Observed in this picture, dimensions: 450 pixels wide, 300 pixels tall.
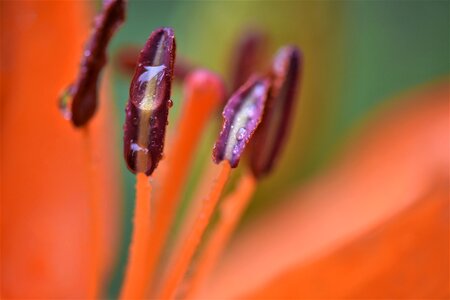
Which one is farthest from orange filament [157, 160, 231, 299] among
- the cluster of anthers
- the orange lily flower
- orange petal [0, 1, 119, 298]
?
orange petal [0, 1, 119, 298]

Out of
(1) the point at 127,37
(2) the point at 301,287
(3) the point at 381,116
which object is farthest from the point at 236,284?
(1) the point at 127,37

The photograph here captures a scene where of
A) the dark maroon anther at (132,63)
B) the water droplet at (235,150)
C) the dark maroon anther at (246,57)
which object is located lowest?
the water droplet at (235,150)

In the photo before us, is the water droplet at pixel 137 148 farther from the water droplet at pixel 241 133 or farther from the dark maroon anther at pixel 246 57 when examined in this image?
the dark maroon anther at pixel 246 57

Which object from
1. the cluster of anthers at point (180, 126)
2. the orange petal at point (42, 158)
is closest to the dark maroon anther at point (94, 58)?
the cluster of anthers at point (180, 126)

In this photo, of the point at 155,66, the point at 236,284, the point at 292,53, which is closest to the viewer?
the point at 155,66

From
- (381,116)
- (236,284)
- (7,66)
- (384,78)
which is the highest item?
(384,78)

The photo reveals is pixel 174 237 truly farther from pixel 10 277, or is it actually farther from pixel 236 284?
pixel 10 277

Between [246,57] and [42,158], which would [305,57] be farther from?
[42,158]
